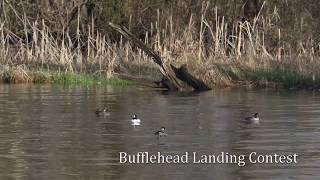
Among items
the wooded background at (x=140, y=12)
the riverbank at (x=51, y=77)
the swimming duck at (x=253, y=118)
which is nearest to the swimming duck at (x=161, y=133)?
the swimming duck at (x=253, y=118)

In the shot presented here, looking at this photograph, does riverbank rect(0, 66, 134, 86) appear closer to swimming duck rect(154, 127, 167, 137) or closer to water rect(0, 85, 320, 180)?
water rect(0, 85, 320, 180)

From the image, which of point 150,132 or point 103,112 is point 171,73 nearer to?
point 103,112

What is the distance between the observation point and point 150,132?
1574 cm

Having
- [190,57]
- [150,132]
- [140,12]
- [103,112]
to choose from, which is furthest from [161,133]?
[140,12]

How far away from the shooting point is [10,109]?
2011 centimetres

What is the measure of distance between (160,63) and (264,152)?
1328cm

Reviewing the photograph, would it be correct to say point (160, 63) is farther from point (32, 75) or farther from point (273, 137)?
point (273, 137)

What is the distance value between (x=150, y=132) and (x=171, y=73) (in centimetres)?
1113

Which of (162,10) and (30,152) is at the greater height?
(162,10)

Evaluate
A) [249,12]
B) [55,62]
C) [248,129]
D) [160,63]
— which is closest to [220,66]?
[160,63]

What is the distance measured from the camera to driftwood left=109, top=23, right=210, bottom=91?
1036 inches

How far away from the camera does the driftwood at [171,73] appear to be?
86.3 feet

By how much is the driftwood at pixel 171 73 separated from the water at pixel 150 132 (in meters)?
1.34

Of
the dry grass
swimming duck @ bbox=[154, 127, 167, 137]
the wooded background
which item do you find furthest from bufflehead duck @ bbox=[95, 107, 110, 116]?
the wooded background
